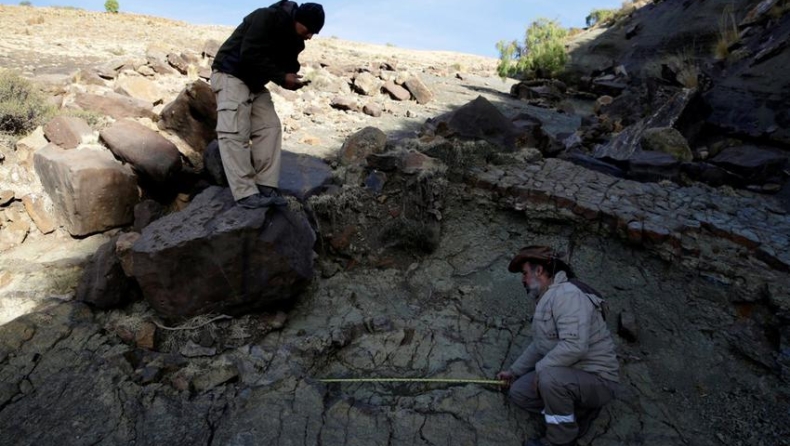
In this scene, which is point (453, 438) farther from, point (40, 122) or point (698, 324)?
point (40, 122)

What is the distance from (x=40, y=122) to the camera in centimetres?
498

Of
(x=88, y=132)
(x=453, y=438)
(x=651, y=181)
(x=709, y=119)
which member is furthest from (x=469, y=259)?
(x=709, y=119)

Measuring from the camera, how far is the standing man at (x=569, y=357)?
2.61 metres

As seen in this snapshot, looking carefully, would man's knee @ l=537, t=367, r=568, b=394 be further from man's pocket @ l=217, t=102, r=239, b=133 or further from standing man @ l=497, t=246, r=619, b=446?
man's pocket @ l=217, t=102, r=239, b=133

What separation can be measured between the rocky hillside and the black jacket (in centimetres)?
106

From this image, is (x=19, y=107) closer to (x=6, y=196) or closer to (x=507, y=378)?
(x=6, y=196)

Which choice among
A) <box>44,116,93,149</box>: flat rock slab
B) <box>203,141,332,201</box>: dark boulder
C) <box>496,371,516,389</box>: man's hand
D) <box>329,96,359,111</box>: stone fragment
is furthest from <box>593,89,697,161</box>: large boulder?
<box>44,116,93,149</box>: flat rock slab

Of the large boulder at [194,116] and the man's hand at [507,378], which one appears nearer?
the man's hand at [507,378]

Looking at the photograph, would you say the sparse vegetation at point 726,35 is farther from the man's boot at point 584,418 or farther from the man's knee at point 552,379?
the man's knee at point 552,379

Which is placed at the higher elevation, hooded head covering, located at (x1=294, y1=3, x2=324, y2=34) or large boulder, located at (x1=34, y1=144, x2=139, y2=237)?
hooded head covering, located at (x1=294, y1=3, x2=324, y2=34)

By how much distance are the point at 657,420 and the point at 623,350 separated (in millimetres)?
592

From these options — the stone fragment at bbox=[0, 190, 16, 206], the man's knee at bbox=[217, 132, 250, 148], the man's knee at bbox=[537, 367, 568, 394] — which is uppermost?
the man's knee at bbox=[217, 132, 250, 148]

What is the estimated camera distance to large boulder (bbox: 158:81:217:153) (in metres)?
5.11

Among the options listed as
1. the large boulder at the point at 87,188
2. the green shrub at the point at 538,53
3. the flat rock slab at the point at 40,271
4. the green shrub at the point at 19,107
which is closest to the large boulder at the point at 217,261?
the flat rock slab at the point at 40,271
